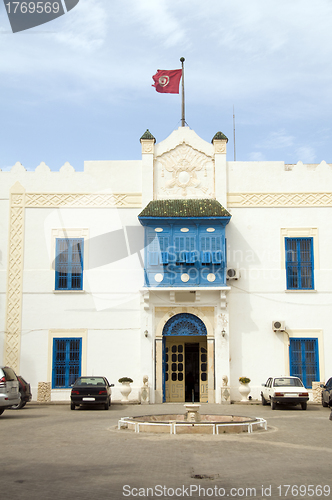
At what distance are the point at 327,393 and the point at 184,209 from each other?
9125 millimetres

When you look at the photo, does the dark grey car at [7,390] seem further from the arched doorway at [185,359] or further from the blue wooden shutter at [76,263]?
the arched doorway at [185,359]

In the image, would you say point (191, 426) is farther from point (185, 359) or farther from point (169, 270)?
point (185, 359)

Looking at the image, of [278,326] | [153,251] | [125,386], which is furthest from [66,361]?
[278,326]

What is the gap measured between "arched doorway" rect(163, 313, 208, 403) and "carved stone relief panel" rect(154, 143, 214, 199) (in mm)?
5309

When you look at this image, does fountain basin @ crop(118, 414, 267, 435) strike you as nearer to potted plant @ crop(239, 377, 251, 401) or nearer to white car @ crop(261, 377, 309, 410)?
white car @ crop(261, 377, 309, 410)

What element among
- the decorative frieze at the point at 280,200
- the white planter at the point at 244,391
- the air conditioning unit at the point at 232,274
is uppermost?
the decorative frieze at the point at 280,200

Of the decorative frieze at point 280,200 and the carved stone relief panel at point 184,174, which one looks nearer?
the decorative frieze at point 280,200

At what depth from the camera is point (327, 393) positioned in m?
20.3

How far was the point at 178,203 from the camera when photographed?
22.8 metres

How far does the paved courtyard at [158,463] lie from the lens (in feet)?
23.0

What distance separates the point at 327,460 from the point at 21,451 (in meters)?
5.47

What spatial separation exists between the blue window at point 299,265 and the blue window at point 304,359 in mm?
2289

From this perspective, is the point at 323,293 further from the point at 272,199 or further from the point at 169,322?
the point at 169,322

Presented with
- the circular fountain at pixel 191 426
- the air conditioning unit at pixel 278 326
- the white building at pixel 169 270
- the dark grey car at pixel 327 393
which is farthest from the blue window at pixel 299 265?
the circular fountain at pixel 191 426
